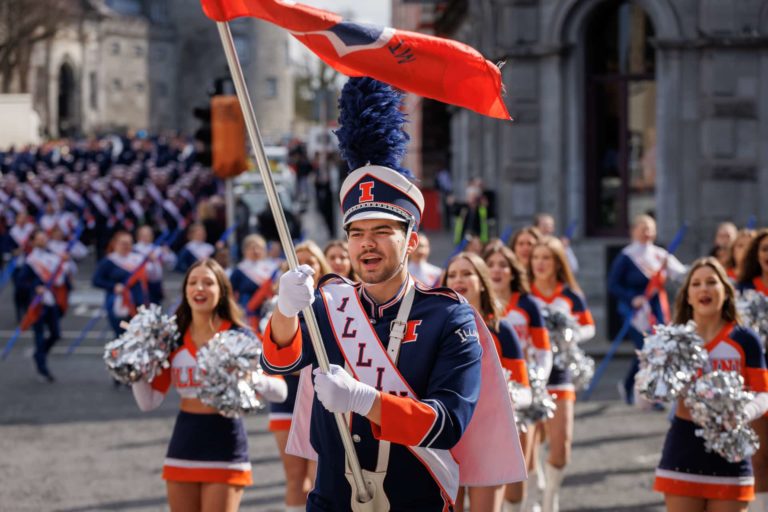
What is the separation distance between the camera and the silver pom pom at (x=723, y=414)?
663 cm

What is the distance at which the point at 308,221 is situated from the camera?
39.7m

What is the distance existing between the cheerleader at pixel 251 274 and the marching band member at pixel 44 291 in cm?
289

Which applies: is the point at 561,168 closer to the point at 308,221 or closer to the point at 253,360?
the point at 253,360

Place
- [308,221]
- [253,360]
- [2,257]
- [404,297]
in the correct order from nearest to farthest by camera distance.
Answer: [404,297]
[253,360]
[2,257]
[308,221]

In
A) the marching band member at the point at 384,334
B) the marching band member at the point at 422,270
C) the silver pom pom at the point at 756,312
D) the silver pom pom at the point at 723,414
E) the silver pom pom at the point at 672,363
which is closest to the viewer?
the marching band member at the point at 384,334

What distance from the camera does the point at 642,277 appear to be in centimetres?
1334

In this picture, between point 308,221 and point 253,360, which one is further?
point 308,221

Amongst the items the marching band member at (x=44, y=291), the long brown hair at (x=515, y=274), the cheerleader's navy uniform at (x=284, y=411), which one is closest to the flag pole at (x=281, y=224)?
the cheerleader's navy uniform at (x=284, y=411)

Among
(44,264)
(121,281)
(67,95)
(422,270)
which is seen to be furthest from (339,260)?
(67,95)

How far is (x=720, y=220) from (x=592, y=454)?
881cm

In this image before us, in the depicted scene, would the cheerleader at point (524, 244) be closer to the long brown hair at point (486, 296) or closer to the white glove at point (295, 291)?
the long brown hair at point (486, 296)

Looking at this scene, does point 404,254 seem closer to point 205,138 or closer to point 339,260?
point 339,260

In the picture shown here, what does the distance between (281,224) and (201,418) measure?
3076mm

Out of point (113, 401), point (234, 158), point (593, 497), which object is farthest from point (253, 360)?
point (234, 158)
